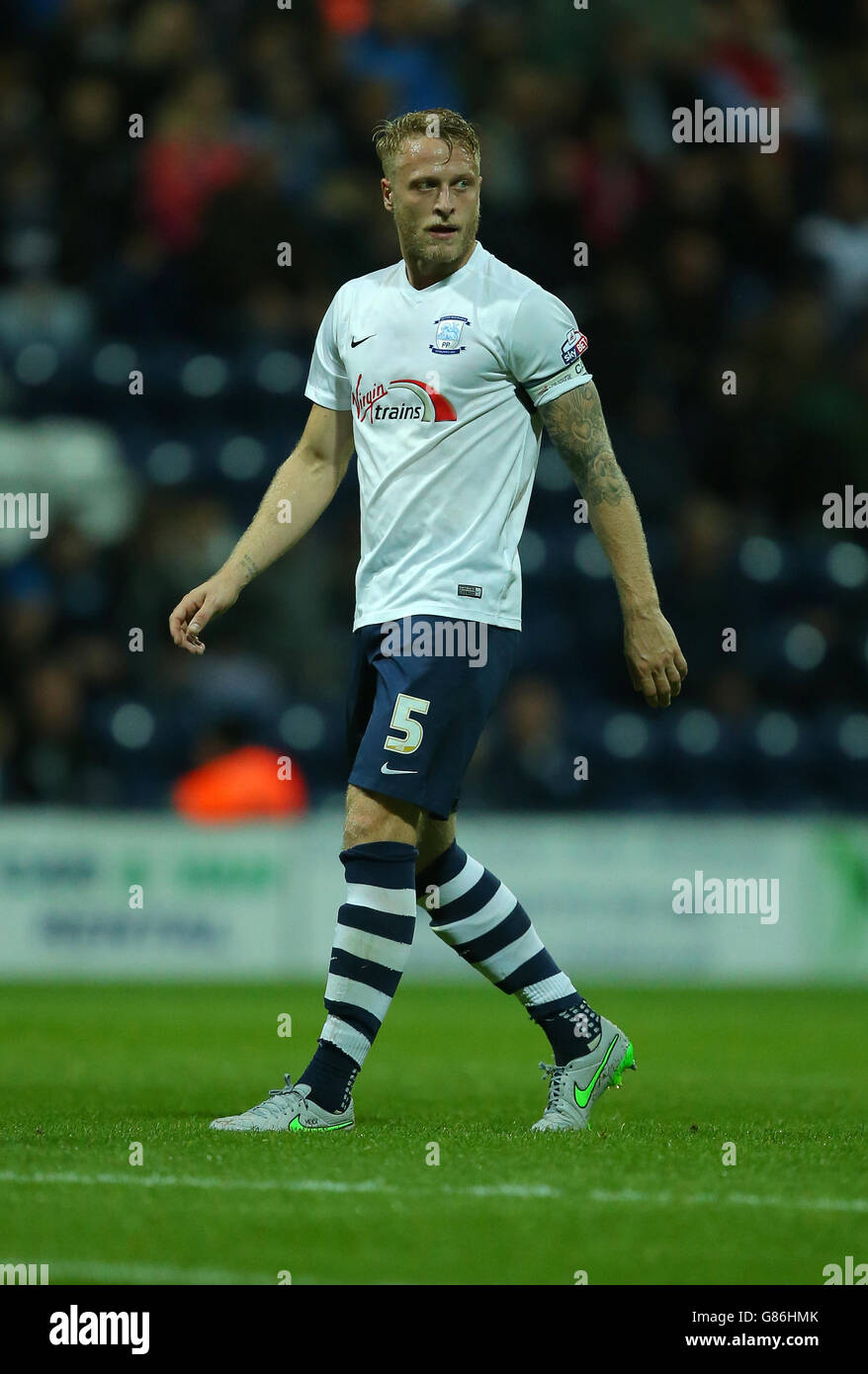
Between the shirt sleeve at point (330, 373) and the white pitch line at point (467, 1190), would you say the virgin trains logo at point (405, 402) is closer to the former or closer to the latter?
the shirt sleeve at point (330, 373)

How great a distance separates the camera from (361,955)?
4.61m

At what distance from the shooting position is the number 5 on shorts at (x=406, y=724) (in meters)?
4.54

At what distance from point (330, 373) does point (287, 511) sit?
367 mm

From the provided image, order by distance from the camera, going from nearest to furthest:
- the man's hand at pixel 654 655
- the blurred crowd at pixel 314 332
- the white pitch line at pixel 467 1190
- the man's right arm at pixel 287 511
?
1. the white pitch line at pixel 467 1190
2. the man's hand at pixel 654 655
3. the man's right arm at pixel 287 511
4. the blurred crowd at pixel 314 332

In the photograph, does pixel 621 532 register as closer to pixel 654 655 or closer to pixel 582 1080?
pixel 654 655

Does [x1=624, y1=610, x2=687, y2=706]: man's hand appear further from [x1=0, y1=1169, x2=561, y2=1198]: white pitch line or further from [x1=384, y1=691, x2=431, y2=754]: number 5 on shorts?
[x1=0, y1=1169, x2=561, y2=1198]: white pitch line

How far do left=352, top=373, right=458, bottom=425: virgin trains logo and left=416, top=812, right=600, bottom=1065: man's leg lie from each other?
0.97m

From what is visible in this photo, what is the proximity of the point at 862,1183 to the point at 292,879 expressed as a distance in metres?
6.55

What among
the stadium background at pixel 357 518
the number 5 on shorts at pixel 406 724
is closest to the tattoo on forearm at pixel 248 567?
the number 5 on shorts at pixel 406 724

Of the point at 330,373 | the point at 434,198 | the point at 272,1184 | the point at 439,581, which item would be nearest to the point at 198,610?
the point at 439,581

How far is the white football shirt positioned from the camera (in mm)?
4715

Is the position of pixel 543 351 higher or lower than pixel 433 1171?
higher

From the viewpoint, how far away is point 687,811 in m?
10.9

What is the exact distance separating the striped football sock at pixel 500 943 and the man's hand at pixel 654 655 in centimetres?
63
